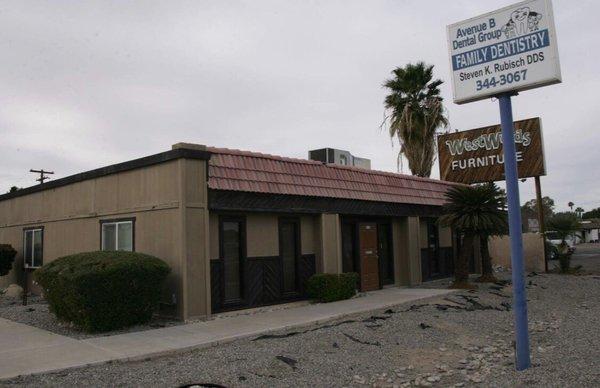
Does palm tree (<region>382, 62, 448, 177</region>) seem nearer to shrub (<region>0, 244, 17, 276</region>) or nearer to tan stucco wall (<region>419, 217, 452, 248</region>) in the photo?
tan stucco wall (<region>419, 217, 452, 248</region>)

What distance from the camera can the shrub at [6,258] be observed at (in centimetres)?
1645

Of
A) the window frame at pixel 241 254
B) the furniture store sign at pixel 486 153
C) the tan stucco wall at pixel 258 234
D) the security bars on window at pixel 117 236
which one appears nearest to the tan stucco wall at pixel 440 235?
the furniture store sign at pixel 486 153

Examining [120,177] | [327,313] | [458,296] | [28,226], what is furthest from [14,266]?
[458,296]

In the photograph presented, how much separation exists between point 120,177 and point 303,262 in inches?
188

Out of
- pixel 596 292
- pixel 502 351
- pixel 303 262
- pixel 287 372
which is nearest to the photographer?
pixel 287 372

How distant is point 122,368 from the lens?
275 inches

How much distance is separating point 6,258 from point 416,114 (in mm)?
20143

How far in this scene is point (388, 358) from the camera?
24.7 ft

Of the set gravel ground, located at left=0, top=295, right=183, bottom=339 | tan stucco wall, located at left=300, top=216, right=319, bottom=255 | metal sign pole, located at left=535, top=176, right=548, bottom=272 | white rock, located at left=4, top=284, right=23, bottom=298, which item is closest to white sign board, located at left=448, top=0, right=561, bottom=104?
tan stucco wall, located at left=300, top=216, right=319, bottom=255

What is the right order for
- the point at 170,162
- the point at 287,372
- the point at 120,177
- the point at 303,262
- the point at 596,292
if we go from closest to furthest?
the point at 287,372
the point at 170,162
the point at 120,177
the point at 303,262
the point at 596,292

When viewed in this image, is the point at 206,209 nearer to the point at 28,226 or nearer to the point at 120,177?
the point at 120,177

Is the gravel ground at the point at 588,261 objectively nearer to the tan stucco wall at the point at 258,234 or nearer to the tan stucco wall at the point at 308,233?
the tan stucco wall at the point at 308,233

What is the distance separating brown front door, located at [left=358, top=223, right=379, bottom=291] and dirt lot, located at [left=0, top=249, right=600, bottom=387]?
4.00m

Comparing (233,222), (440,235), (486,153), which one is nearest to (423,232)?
(440,235)
